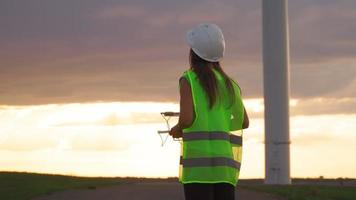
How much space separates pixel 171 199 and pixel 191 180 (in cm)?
953

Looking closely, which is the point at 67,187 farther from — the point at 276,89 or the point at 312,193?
the point at 276,89

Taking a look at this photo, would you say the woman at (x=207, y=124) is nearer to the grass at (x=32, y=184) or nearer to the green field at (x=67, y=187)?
the green field at (x=67, y=187)

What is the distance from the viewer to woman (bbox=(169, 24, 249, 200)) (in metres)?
5.40

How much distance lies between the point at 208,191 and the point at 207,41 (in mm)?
970

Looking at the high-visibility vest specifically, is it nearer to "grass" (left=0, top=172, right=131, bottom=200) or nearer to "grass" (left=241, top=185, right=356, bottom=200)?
"grass" (left=241, top=185, right=356, bottom=200)

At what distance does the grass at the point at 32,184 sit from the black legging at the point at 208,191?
11.3 metres

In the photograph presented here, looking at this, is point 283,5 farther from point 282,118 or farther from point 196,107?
point 196,107

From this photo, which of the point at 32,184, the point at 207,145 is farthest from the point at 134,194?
the point at 207,145

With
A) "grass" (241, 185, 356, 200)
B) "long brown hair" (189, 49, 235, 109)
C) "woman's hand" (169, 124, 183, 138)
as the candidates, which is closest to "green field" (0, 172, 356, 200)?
"grass" (241, 185, 356, 200)

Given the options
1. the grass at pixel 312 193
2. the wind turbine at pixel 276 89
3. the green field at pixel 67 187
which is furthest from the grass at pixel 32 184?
the wind turbine at pixel 276 89

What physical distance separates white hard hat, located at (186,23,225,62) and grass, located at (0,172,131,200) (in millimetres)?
11324

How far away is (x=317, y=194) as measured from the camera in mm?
16359

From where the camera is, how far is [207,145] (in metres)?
5.39

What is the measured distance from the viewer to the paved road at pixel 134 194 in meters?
15.0
